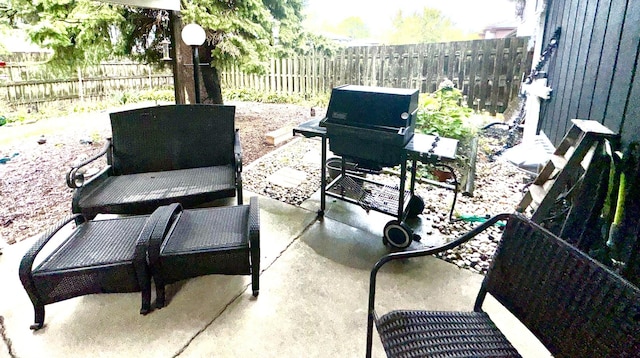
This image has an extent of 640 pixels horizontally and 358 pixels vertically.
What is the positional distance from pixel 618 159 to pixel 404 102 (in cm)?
116

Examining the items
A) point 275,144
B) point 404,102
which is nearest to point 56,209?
point 275,144

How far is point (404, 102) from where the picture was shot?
89.2 inches

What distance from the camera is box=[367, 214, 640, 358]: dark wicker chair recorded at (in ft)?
2.81

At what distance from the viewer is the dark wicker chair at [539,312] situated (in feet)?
2.81

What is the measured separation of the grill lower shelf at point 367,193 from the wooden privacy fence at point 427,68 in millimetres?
3109

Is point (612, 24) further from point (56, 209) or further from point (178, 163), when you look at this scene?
point (56, 209)

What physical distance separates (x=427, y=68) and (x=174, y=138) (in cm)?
493

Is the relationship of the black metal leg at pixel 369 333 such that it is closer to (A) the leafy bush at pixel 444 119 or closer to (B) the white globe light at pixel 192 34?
(A) the leafy bush at pixel 444 119

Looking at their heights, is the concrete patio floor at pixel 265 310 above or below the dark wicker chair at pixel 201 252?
below

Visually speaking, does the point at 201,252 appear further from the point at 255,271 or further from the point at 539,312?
the point at 539,312

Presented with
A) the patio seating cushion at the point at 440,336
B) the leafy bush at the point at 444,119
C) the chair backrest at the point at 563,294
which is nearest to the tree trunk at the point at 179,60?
the leafy bush at the point at 444,119

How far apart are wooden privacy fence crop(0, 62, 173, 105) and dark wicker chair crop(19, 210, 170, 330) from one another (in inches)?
163

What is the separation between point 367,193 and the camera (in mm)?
2857

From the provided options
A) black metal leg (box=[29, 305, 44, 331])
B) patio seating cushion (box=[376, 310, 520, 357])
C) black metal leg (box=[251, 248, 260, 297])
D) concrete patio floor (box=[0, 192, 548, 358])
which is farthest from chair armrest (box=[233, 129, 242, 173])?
patio seating cushion (box=[376, 310, 520, 357])
